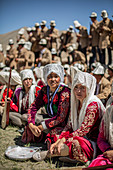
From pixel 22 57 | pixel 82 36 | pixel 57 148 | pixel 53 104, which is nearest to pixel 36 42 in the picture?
pixel 22 57

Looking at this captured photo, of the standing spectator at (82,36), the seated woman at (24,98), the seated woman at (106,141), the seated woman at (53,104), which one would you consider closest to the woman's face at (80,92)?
the seated woman at (53,104)

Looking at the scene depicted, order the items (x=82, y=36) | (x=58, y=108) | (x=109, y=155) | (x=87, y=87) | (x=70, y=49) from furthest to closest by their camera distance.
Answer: (x=70, y=49), (x=82, y=36), (x=58, y=108), (x=87, y=87), (x=109, y=155)

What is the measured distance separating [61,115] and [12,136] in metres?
1.33

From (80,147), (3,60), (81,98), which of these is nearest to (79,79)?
(81,98)

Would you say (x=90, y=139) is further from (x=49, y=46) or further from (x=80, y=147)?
(x=49, y=46)

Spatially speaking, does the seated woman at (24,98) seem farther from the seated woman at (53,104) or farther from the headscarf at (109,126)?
the headscarf at (109,126)

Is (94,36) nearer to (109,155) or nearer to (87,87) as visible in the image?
(87,87)

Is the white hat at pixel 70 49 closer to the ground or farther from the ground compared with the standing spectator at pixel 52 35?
closer to the ground

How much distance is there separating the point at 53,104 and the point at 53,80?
0.40m

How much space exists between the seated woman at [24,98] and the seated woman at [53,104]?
0.93 meters

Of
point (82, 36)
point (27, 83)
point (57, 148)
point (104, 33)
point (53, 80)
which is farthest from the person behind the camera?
point (82, 36)

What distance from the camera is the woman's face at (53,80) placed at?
11.7 ft

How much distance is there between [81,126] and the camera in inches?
112

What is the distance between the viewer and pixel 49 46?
11305 mm
